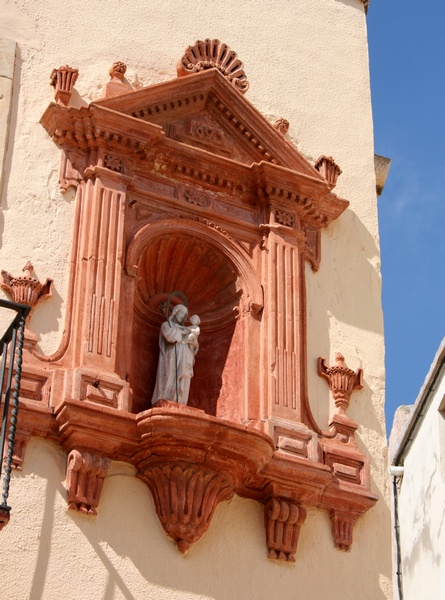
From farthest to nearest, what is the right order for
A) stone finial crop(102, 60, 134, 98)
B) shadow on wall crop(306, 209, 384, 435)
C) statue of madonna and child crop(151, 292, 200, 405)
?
1. stone finial crop(102, 60, 134, 98)
2. shadow on wall crop(306, 209, 384, 435)
3. statue of madonna and child crop(151, 292, 200, 405)

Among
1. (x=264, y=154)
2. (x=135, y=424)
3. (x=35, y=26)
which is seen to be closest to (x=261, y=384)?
(x=135, y=424)

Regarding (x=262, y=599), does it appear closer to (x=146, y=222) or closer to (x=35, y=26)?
(x=146, y=222)

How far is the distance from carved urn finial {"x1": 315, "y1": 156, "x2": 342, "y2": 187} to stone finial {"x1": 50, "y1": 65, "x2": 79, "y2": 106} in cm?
239

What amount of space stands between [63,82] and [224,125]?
1550 millimetres

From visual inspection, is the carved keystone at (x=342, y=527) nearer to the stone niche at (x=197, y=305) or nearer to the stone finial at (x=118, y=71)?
the stone niche at (x=197, y=305)

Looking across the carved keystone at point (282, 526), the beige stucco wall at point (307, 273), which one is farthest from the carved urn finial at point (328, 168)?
the carved keystone at point (282, 526)

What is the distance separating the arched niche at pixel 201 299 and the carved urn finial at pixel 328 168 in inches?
51.1

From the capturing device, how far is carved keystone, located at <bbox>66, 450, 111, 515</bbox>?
36.7ft

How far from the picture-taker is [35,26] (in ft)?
44.2

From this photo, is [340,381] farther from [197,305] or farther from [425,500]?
[197,305]

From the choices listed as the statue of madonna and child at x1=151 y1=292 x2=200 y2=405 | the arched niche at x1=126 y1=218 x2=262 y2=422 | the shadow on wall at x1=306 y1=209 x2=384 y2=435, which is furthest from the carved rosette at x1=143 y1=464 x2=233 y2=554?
the shadow on wall at x1=306 y1=209 x2=384 y2=435

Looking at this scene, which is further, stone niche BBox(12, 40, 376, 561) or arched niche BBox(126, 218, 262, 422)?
arched niche BBox(126, 218, 262, 422)

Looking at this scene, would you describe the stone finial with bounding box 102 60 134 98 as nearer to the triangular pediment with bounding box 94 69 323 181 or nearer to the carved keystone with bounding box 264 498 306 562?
the triangular pediment with bounding box 94 69 323 181

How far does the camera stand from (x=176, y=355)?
491 inches
